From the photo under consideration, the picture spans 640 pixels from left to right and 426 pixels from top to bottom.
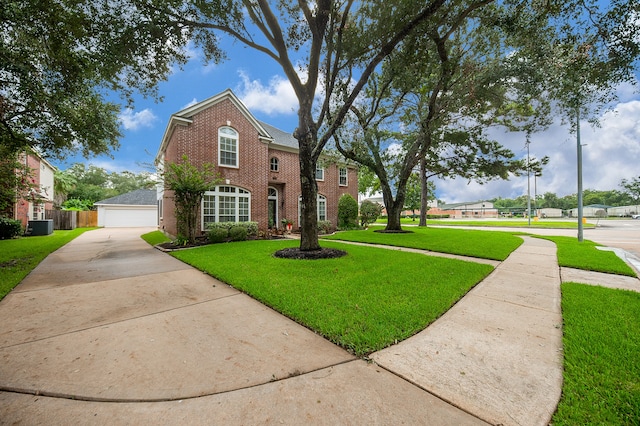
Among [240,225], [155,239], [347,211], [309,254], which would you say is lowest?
[155,239]

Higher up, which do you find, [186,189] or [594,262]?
[186,189]

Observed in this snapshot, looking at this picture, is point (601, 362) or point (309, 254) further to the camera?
point (309, 254)

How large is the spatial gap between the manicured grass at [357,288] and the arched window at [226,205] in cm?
498

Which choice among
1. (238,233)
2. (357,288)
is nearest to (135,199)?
(238,233)

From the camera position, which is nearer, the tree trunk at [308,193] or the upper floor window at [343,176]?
the tree trunk at [308,193]

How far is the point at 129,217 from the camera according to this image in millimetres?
26328

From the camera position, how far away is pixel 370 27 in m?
7.28

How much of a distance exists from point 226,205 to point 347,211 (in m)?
8.05

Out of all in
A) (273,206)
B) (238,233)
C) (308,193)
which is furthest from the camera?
(273,206)

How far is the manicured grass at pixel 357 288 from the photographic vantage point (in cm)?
297

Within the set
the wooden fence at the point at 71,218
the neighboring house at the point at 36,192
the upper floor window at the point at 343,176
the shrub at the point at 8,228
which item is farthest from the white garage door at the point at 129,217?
the upper floor window at the point at 343,176

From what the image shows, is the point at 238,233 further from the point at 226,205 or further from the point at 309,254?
the point at 309,254

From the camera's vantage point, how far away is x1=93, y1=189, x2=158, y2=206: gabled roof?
85.8 feet

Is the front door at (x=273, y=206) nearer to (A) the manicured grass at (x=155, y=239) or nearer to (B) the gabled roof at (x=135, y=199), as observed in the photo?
(A) the manicured grass at (x=155, y=239)
